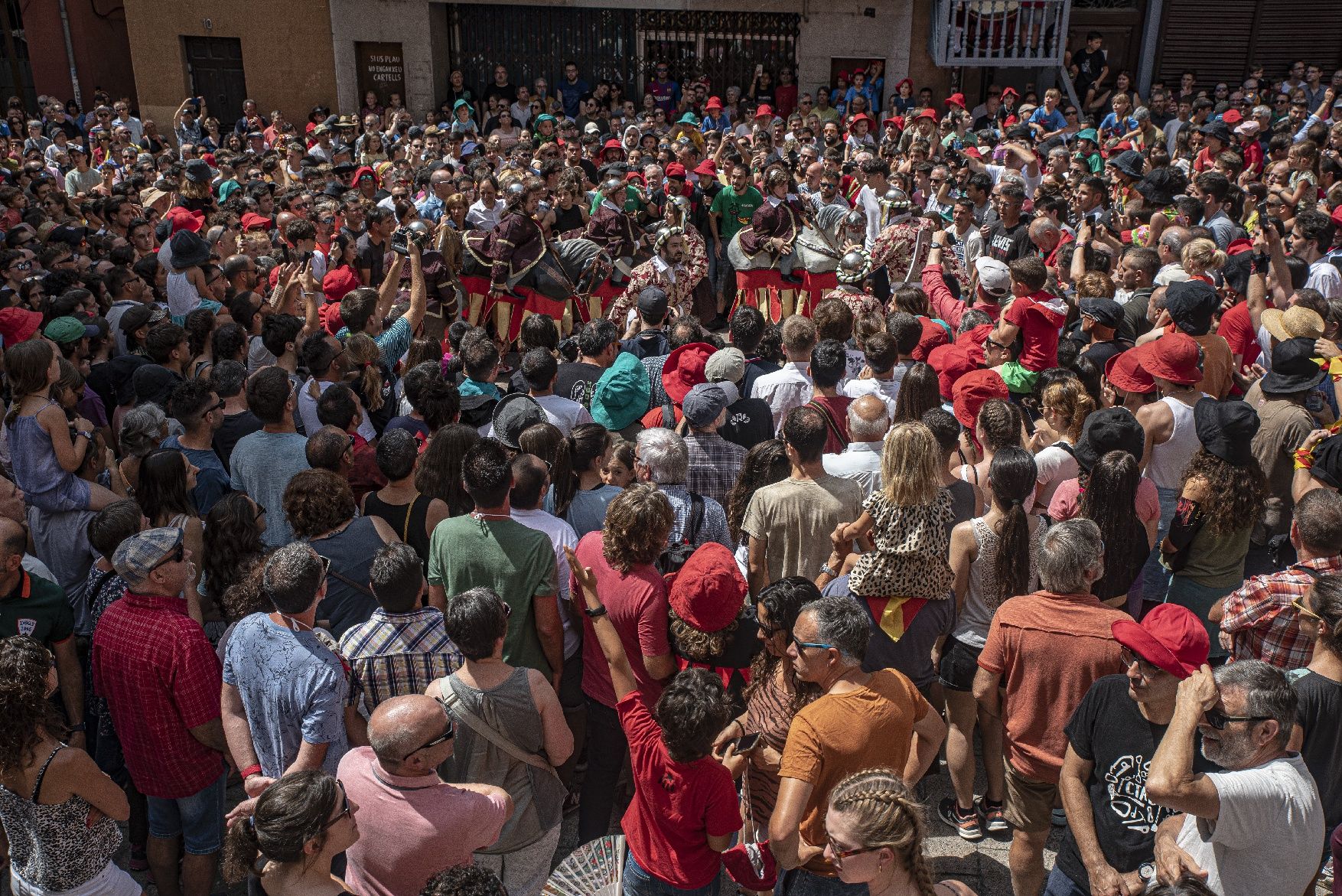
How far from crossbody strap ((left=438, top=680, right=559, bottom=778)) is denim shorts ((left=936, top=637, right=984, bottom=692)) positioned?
1.74 meters

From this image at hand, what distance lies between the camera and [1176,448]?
194 inches

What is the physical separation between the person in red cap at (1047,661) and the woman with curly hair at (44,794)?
2756mm

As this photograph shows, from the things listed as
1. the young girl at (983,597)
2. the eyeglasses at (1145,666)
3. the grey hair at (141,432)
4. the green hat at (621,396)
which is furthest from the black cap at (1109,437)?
the grey hair at (141,432)

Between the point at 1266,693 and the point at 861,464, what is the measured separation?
2.10 metres

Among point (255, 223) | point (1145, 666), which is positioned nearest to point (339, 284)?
point (255, 223)

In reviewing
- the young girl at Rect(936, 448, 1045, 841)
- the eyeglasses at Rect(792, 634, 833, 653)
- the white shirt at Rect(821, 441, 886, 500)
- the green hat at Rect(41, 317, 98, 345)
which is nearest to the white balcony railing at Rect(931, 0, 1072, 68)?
the white shirt at Rect(821, 441, 886, 500)

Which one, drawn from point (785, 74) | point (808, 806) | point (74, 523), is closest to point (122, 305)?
point (74, 523)

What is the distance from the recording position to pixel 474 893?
2.27 metres

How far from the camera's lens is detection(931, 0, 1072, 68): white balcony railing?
1812cm

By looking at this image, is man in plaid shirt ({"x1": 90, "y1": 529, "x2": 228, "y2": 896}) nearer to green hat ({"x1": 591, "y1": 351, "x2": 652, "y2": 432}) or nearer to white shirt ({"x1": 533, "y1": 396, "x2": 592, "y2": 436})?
white shirt ({"x1": 533, "y1": 396, "x2": 592, "y2": 436})

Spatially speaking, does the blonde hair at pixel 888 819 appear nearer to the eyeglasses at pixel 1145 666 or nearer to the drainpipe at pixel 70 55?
the eyeglasses at pixel 1145 666

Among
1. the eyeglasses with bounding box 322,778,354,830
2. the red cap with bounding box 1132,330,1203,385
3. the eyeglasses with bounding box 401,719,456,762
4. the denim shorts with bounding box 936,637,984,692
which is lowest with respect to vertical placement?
the denim shorts with bounding box 936,637,984,692

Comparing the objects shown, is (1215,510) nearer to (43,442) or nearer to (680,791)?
(680,791)

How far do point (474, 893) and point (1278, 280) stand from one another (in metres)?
6.54
